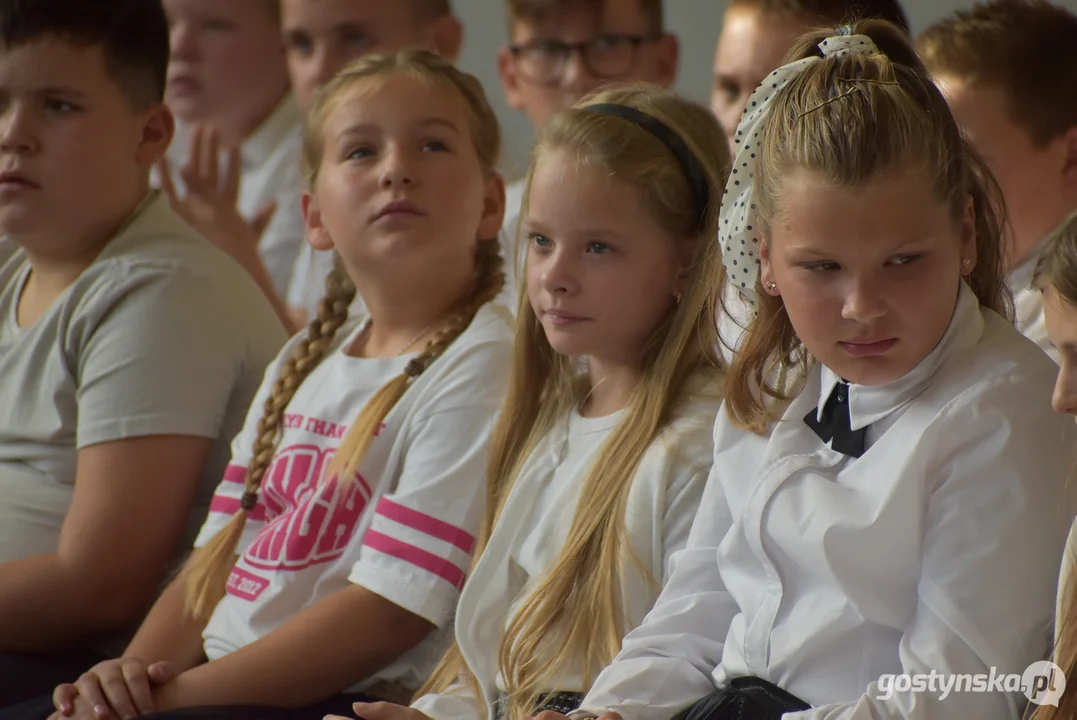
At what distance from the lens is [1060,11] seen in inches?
77.5

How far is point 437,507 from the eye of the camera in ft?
5.21

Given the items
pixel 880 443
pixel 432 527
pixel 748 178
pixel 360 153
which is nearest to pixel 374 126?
pixel 360 153

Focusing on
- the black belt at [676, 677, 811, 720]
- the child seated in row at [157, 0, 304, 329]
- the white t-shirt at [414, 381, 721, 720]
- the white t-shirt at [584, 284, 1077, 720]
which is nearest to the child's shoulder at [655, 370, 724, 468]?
the white t-shirt at [414, 381, 721, 720]

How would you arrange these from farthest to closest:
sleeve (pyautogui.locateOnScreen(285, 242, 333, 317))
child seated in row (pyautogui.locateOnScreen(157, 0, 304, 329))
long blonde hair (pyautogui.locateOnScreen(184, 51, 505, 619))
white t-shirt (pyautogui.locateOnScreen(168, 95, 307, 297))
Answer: child seated in row (pyautogui.locateOnScreen(157, 0, 304, 329)) → white t-shirt (pyautogui.locateOnScreen(168, 95, 307, 297)) → sleeve (pyautogui.locateOnScreen(285, 242, 333, 317)) → long blonde hair (pyautogui.locateOnScreen(184, 51, 505, 619))

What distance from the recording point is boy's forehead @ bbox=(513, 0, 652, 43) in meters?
2.44

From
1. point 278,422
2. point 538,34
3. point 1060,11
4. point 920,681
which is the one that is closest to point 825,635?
point 920,681

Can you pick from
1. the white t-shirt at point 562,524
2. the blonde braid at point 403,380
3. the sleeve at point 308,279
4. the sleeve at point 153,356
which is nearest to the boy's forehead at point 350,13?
the sleeve at point 308,279

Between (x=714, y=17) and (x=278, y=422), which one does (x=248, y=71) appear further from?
(x=278, y=422)

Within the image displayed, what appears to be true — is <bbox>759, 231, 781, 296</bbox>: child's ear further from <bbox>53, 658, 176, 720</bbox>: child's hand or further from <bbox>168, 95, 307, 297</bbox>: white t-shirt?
<bbox>168, 95, 307, 297</bbox>: white t-shirt

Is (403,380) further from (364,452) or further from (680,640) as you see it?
(680,640)

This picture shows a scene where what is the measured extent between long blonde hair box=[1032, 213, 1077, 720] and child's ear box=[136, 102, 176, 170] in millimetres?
1369

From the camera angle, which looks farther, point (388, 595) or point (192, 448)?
point (192, 448)

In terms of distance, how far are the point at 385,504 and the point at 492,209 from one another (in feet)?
1.52

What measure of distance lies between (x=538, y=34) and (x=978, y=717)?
1714 mm
